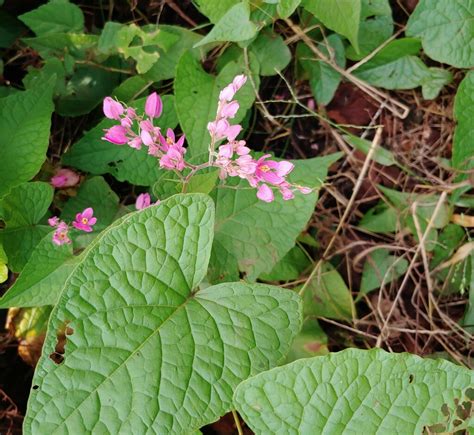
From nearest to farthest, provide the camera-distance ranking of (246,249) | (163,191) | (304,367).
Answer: (304,367)
(163,191)
(246,249)

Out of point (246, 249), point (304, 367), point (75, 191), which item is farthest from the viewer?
point (75, 191)

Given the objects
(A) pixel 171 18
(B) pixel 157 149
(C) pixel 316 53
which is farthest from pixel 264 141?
(B) pixel 157 149

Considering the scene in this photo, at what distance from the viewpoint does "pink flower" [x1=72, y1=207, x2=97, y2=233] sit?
1466mm

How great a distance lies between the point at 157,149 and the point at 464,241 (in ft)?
3.38

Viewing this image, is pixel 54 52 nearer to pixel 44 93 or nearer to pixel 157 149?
pixel 44 93

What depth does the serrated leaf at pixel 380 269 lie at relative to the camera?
1.85m

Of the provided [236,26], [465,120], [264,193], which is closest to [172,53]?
[236,26]

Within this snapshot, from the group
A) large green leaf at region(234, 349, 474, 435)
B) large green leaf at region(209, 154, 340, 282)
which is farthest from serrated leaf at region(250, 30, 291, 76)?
large green leaf at region(234, 349, 474, 435)

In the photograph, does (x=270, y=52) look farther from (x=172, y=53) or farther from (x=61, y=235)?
(x=61, y=235)

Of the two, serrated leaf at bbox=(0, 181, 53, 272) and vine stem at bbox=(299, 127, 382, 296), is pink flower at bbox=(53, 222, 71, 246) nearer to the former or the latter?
serrated leaf at bbox=(0, 181, 53, 272)

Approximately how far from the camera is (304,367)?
118 centimetres

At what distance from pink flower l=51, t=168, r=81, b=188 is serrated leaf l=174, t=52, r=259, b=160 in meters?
0.35

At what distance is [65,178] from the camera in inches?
66.1

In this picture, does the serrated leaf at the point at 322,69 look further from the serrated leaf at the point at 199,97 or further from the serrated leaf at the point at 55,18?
the serrated leaf at the point at 55,18
